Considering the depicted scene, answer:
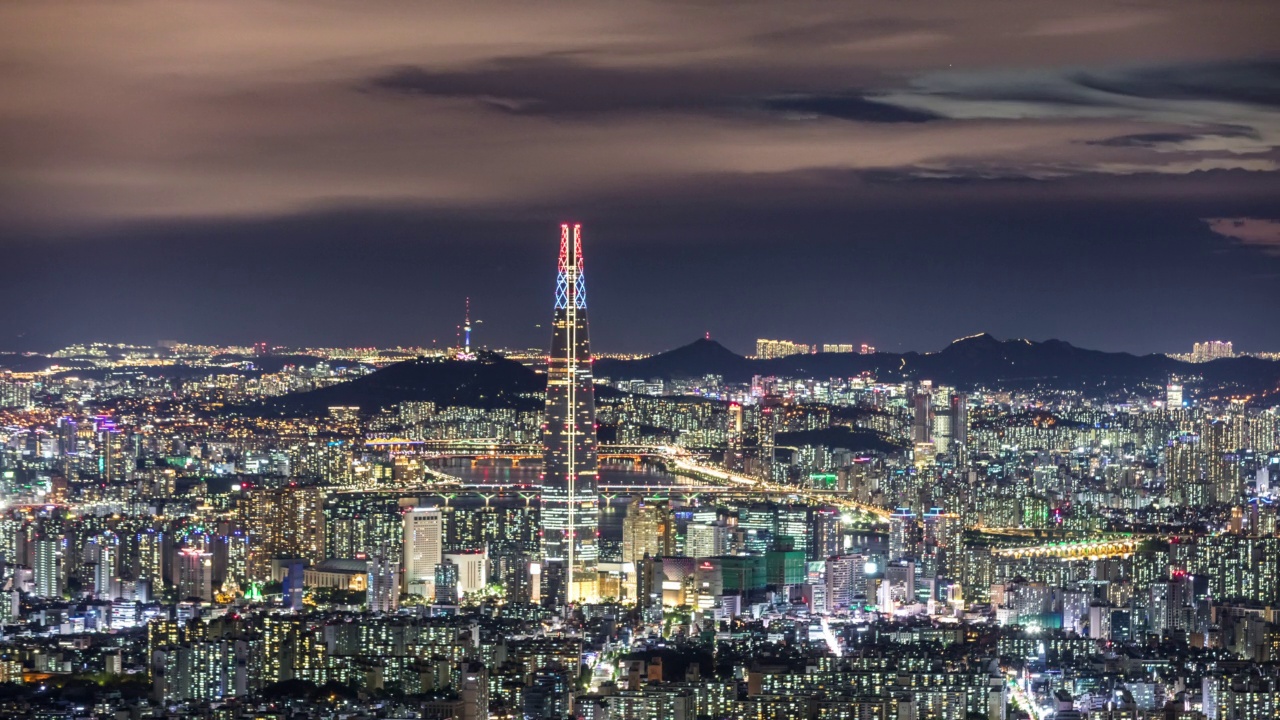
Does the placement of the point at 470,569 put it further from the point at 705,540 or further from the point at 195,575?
the point at 705,540

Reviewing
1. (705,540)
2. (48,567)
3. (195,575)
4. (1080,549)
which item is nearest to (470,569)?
(195,575)

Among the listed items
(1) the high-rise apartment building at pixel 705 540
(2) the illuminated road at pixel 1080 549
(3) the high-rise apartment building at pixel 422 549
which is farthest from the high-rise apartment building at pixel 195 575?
(2) the illuminated road at pixel 1080 549

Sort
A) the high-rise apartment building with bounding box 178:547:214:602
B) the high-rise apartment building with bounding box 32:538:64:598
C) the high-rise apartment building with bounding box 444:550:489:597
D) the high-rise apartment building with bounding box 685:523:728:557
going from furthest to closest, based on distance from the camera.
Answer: the high-rise apartment building with bounding box 685:523:728:557, the high-rise apartment building with bounding box 444:550:489:597, the high-rise apartment building with bounding box 178:547:214:602, the high-rise apartment building with bounding box 32:538:64:598

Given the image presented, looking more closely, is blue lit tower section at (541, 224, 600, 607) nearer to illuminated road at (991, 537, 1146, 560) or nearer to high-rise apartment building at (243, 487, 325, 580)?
high-rise apartment building at (243, 487, 325, 580)

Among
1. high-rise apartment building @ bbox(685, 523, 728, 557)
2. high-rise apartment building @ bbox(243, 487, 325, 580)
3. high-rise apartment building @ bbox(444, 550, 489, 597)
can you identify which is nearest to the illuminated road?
high-rise apartment building @ bbox(685, 523, 728, 557)

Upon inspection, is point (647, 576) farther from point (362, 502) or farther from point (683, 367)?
point (683, 367)

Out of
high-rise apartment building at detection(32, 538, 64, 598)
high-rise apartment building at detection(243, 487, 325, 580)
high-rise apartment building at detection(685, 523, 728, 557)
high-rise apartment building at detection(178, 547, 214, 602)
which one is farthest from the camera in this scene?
high-rise apartment building at detection(685, 523, 728, 557)

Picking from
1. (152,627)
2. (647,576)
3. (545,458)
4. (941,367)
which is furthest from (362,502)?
(941,367)

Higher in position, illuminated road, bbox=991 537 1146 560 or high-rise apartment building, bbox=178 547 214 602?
illuminated road, bbox=991 537 1146 560
